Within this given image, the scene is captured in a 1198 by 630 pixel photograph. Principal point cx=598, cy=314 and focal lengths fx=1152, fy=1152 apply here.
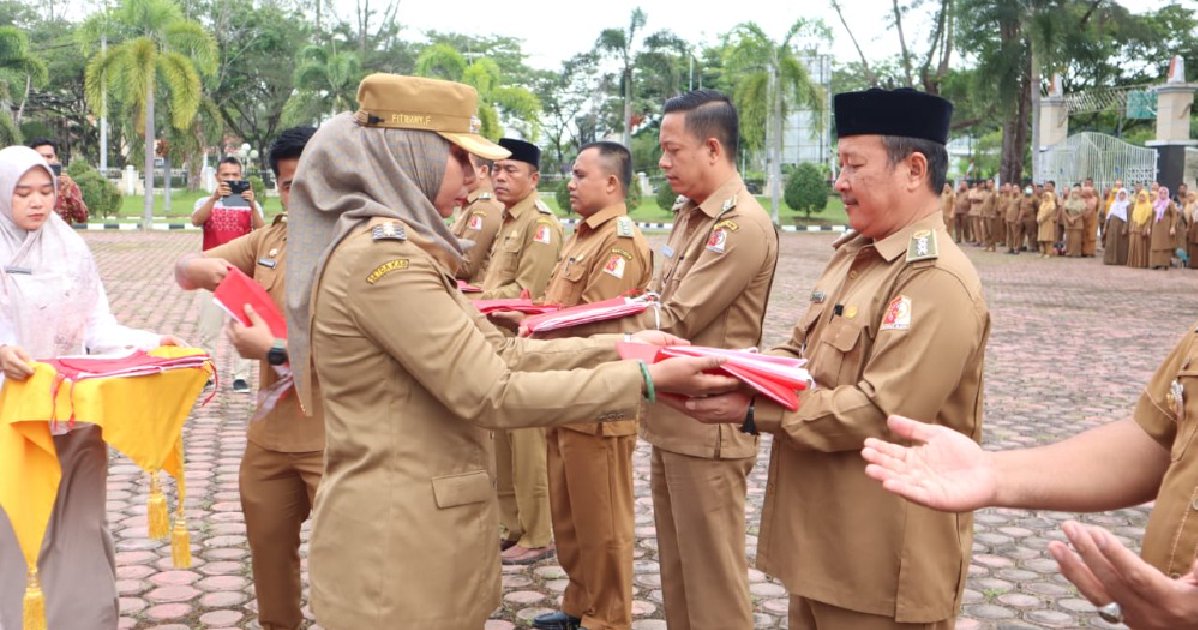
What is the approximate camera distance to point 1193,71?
4288 cm

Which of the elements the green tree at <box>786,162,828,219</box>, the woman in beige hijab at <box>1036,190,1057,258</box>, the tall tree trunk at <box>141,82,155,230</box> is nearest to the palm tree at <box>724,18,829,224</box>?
the green tree at <box>786,162,828,219</box>

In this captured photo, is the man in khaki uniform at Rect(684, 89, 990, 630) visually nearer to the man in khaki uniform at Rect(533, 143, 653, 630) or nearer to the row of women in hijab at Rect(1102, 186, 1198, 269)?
the man in khaki uniform at Rect(533, 143, 653, 630)

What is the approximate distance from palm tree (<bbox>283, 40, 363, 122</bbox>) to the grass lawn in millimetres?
3751

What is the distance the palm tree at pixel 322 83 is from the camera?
135 feet

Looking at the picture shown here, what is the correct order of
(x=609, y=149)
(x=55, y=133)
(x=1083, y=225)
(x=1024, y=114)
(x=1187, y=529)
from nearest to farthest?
(x=1187, y=529) → (x=609, y=149) → (x=1083, y=225) → (x=1024, y=114) → (x=55, y=133)

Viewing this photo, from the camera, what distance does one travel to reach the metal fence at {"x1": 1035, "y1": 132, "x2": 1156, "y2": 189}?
3136cm

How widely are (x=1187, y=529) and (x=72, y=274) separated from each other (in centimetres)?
370

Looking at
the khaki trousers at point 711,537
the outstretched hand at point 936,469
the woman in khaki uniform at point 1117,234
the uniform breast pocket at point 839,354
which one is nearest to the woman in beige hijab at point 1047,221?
the woman in khaki uniform at point 1117,234

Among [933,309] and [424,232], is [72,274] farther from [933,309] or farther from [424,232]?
[933,309]

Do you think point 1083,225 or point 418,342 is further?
point 1083,225

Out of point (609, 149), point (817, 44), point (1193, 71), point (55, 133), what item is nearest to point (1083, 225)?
point (817, 44)

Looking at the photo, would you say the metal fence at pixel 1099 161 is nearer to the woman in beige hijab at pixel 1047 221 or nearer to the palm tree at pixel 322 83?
the woman in beige hijab at pixel 1047 221

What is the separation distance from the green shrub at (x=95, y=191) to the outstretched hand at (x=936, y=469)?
32947mm

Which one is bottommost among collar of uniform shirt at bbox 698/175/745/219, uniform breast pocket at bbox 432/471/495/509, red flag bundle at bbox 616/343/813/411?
uniform breast pocket at bbox 432/471/495/509
